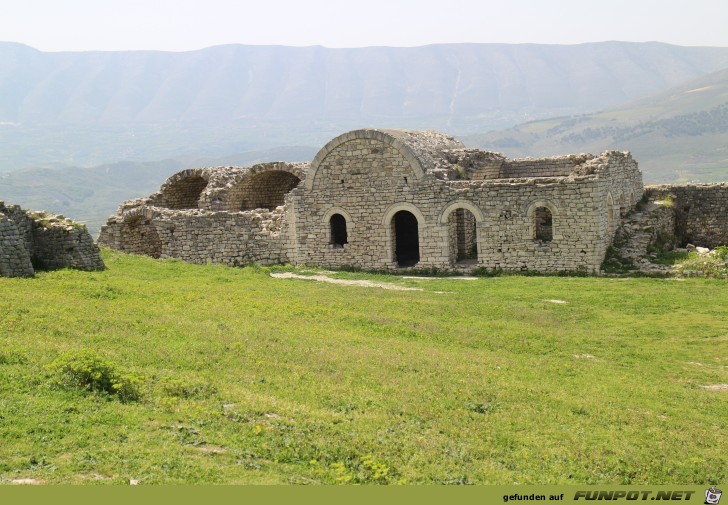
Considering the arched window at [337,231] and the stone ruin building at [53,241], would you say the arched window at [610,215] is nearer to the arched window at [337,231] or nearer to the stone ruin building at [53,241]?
the arched window at [337,231]

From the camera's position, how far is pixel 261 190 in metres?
34.6

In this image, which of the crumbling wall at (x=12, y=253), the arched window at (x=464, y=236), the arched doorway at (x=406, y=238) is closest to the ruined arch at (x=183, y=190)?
the arched doorway at (x=406, y=238)

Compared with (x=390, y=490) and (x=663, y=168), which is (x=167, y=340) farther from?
(x=663, y=168)

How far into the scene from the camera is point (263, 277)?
24.3 metres

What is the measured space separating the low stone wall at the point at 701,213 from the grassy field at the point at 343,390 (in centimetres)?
1132

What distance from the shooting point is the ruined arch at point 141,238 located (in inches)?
1300

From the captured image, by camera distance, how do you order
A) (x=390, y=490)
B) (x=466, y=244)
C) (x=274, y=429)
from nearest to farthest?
(x=390, y=490) < (x=274, y=429) < (x=466, y=244)

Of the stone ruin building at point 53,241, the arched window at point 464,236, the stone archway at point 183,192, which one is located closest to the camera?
the stone ruin building at point 53,241

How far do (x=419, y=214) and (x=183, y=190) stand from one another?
12.9m

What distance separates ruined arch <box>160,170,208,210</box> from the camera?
114 ft

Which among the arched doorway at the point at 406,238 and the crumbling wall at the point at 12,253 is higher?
the crumbling wall at the point at 12,253

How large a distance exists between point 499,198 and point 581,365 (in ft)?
39.1

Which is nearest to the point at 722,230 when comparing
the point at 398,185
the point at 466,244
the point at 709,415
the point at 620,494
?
the point at 466,244

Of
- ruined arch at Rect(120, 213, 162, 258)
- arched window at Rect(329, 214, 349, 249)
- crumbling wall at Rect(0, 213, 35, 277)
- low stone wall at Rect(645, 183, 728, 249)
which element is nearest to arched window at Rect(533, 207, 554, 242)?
low stone wall at Rect(645, 183, 728, 249)
